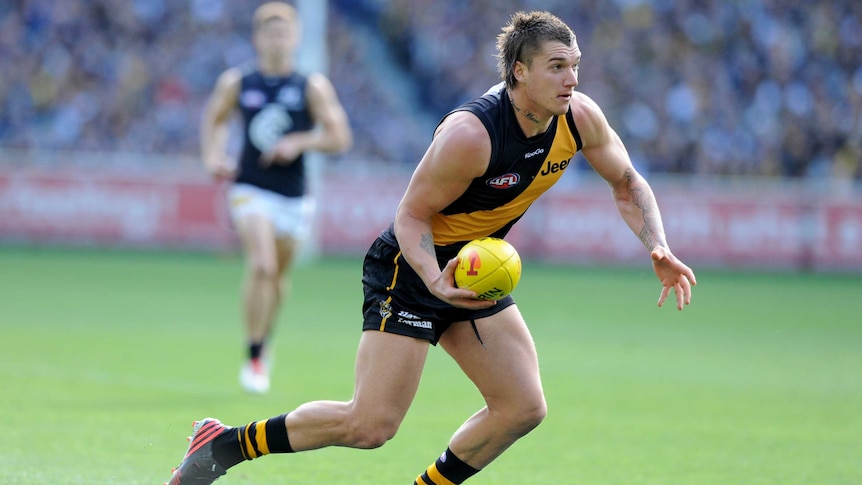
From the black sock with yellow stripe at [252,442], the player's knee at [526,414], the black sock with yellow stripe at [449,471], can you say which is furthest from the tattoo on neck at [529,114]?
the black sock with yellow stripe at [252,442]

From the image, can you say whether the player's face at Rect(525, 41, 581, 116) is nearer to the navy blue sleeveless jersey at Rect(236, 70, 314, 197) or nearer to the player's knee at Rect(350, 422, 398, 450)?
the player's knee at Rect(350, 422, 398, 450)

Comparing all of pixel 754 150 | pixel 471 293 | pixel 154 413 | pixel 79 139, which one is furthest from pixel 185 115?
pixel 471 293

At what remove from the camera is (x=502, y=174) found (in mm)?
5305

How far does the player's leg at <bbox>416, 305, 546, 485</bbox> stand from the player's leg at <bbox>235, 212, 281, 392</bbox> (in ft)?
12.5

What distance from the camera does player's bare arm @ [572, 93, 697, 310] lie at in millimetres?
5473

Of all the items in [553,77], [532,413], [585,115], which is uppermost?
[553,77]

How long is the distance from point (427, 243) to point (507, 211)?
0.48 meters

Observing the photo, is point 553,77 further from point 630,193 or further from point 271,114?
point 271,114

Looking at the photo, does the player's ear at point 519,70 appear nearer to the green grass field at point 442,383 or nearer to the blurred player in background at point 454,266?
the blurred player in background at point 454,266

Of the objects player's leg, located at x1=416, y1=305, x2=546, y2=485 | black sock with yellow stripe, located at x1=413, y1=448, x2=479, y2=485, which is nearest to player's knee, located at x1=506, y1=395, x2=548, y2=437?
player's leg, located at x1=416, y1=305, x2=546, y2=485

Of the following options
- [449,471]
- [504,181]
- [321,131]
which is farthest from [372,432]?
[321,131]

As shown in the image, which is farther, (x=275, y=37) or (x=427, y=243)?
(x=275, y=37)

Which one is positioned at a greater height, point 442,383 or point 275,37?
point 275,37

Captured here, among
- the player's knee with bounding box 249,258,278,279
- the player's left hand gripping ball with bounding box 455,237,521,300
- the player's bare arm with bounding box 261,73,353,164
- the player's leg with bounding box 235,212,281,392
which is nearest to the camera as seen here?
the player's left hand gripping ball with bounding box 455,237,521,300
